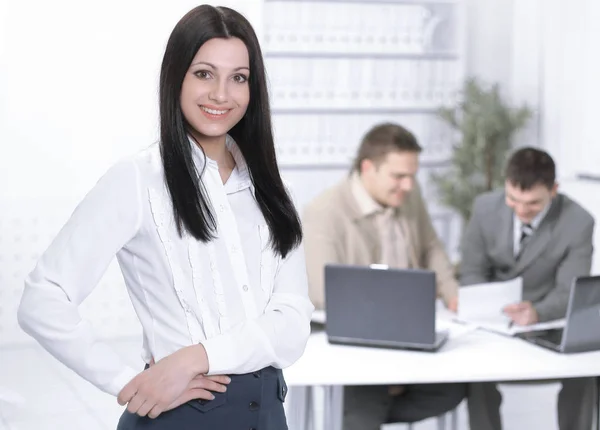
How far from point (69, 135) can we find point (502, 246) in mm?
A: 1799

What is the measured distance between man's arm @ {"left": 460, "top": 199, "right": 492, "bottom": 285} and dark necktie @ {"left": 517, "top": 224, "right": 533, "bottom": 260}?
163 millimetres

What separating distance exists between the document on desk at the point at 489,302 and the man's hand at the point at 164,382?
190 centimetres

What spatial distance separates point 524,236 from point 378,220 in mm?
620

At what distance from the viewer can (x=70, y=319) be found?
4.79ft

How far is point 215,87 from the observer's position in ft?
5.05

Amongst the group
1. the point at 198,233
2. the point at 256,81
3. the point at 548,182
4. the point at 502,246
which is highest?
the point at 256,81

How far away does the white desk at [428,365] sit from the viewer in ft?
8.98

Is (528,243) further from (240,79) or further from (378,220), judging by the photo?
(240,79)

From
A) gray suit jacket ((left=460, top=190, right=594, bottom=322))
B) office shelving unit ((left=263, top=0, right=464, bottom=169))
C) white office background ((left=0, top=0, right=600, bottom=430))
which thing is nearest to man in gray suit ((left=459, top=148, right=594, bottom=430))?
gray suit jacket ((left=460, top=190, right=594, bottom=322))

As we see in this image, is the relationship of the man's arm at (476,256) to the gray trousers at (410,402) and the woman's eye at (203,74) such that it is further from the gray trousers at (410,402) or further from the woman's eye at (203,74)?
the woman's eye at (203,74)

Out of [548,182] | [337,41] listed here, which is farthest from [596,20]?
[548,182]

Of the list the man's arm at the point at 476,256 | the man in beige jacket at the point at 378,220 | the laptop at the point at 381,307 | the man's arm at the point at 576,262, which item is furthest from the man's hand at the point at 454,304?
the laptop at the point at 381,307

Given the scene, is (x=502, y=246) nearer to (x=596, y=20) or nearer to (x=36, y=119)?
(x=36, y=119)

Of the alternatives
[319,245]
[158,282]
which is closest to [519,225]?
[319,245]
